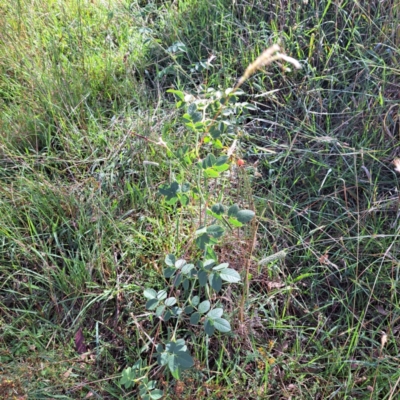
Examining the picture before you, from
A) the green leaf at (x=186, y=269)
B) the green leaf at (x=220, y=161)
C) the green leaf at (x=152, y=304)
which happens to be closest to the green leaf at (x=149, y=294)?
the green leaf at (x=152, y=304)

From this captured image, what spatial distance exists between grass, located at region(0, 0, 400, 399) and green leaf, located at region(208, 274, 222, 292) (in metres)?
0.21

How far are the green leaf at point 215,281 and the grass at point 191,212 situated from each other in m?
0.21

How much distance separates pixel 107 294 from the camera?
5.67ft

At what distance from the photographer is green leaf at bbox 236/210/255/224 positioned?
141 cm

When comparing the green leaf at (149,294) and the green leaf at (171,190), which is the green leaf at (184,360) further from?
the green leaf at (171,190)

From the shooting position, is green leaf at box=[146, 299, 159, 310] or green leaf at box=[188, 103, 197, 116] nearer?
green leaf at box=[146, 299, 159, 310]

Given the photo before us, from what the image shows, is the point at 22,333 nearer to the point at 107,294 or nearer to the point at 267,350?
the point at 107,294

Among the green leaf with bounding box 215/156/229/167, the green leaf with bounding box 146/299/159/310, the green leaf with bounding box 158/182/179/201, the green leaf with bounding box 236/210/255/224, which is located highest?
the green leaf with bounding box 215/156/229/167

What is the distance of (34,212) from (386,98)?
1.72 meters

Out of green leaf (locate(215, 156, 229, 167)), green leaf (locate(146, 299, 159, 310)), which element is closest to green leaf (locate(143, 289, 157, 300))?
green leaf (locate(146, 299, 159, 310))

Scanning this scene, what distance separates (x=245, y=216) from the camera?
142cm

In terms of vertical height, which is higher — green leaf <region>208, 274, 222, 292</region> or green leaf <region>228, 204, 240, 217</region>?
green leaf <region>228, 204, 240, 217</region>

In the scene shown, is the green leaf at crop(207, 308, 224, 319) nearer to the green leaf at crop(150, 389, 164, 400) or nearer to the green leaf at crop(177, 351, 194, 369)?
the green leaf at crop(177, 351, 194, 369)

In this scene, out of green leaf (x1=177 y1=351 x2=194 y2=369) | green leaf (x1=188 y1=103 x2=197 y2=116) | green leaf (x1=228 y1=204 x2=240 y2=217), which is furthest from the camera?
green leaf (x1=188 y1=103 x2=197 y2=116)
